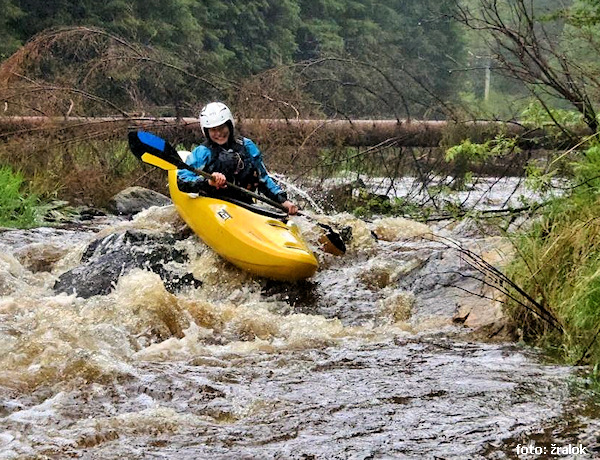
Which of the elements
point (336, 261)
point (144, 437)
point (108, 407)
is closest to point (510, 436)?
point (144, 437)

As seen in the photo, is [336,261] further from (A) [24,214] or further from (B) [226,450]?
(B) [226,450]

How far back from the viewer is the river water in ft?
9.92

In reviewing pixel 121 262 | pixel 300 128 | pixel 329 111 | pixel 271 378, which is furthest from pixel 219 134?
pixel 329 111

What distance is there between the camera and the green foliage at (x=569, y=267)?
3.92 meters

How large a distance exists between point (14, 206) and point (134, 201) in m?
1.84

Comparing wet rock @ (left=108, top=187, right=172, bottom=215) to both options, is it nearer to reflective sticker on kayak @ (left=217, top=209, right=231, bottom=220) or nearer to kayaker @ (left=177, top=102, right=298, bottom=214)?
kayaker @ (left=177, top=102, right=298, bottom=214)

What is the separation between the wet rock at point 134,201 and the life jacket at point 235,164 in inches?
126

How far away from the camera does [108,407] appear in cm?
339

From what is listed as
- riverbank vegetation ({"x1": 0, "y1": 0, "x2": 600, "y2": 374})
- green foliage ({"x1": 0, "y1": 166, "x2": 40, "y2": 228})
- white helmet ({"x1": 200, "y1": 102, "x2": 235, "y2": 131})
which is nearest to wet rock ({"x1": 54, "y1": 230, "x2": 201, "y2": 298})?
white helmet ({"x1": 200, "y1": 102, "x2": 235, "y2": 131})

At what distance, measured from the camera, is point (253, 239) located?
622 cm

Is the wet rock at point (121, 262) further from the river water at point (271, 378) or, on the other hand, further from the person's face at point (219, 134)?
the person's face at point (219, 134)

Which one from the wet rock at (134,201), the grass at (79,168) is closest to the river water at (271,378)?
the grass at (79,168)

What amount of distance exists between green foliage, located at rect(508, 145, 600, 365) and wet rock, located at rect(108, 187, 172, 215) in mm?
6136

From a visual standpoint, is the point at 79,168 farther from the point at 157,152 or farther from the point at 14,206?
the point at 157,152
